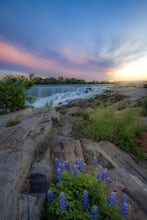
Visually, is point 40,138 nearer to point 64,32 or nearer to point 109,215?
point 109,215

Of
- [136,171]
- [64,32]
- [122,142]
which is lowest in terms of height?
[136,171]

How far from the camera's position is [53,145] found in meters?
3.17

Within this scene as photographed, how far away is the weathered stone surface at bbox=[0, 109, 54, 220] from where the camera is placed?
143 cm

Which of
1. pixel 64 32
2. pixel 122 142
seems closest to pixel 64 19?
pixel 64 32

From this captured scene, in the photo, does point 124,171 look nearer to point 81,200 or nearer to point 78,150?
point 78,150

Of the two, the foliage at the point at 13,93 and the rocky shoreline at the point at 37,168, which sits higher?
the foliage at the point at 13,93

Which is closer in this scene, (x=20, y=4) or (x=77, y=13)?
(x=20, y=4)

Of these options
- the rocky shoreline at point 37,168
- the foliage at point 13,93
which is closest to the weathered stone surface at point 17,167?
the rocky shoreline at point 37,168

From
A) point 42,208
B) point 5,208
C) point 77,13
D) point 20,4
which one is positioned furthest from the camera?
point 77,13

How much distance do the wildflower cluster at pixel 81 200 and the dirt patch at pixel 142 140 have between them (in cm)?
257

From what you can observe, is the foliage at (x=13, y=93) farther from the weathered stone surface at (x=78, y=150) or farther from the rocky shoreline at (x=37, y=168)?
the weathered stone surface at (x=78, y=150)

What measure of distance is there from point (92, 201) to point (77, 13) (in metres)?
7.60

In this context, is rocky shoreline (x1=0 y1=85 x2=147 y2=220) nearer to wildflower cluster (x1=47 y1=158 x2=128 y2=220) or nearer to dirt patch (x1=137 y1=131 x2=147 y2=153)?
wildflower cluster (x1=47 y1=158 x2=128 y2=220)

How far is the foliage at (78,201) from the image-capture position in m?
1.33
